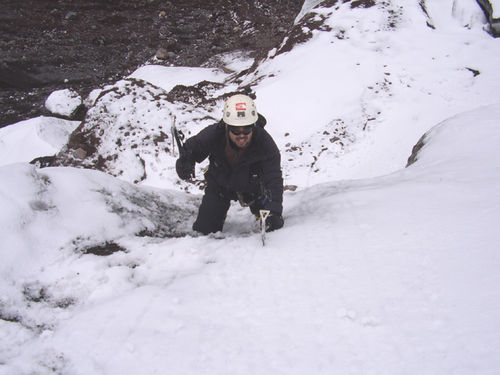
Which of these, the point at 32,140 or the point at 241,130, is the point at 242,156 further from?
the point at 32,140

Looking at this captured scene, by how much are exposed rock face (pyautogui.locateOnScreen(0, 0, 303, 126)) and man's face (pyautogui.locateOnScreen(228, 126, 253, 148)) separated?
1275 cm

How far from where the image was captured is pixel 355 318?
227 cm

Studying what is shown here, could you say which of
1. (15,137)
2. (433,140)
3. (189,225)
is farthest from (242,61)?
(189,225)

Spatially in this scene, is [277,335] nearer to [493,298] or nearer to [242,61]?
[493,298]

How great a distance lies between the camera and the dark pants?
4309mm

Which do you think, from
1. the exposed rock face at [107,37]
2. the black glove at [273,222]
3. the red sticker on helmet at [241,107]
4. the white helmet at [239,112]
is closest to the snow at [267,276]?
the black glove at [273,222]

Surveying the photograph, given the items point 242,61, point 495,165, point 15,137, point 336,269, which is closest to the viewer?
point 336,269

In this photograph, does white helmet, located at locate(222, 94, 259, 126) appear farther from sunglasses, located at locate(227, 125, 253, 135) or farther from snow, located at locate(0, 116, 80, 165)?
snow, located at locate(0, 116, 80, 165)

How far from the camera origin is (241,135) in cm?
349

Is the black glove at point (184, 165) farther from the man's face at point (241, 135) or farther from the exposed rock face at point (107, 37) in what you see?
the exposed rock face at point (107, 37)

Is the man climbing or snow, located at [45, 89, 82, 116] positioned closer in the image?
the man climbing

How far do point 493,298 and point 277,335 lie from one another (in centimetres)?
138

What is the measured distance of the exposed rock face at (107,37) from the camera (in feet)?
49.2

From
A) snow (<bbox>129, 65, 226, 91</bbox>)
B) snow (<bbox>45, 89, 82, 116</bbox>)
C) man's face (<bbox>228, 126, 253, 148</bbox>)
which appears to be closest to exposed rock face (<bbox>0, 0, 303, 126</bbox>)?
snow (<bbox>129, 65, 226, 91</bbox>)
